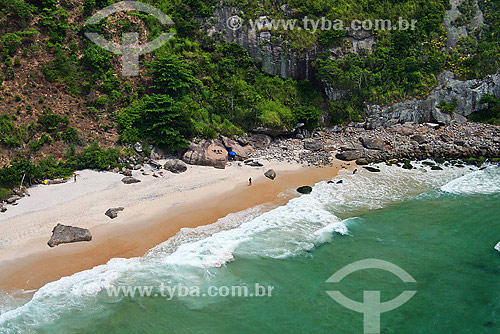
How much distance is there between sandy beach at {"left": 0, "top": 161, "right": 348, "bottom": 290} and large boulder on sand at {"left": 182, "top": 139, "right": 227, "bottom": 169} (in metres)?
0.80

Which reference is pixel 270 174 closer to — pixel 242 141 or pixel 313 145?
pixel 242 141

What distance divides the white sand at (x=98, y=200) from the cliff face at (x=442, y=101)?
1870 cm

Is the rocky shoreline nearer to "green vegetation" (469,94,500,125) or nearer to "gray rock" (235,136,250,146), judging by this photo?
"gray rock" (235,136,250,146)

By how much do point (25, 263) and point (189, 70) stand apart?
74.9 feet

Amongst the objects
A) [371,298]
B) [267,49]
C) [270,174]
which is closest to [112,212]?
[270,174]

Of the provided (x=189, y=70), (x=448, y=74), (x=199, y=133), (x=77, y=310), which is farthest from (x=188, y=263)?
(x=448, y=74)

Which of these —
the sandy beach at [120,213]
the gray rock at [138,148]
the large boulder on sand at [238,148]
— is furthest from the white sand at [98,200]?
the gray rock at [138,148]

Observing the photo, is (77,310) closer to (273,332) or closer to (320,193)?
(273,332)

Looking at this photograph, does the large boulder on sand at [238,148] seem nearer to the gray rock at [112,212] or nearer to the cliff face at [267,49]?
the cliff face at [267,49]

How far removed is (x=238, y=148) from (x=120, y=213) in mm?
13666

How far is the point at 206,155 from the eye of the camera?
95.0ft

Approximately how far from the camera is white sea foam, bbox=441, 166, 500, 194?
25.7m

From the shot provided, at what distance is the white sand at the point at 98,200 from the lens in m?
18.1

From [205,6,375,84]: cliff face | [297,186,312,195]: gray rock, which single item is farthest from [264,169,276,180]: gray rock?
[205,6,375,84]: cliff face
